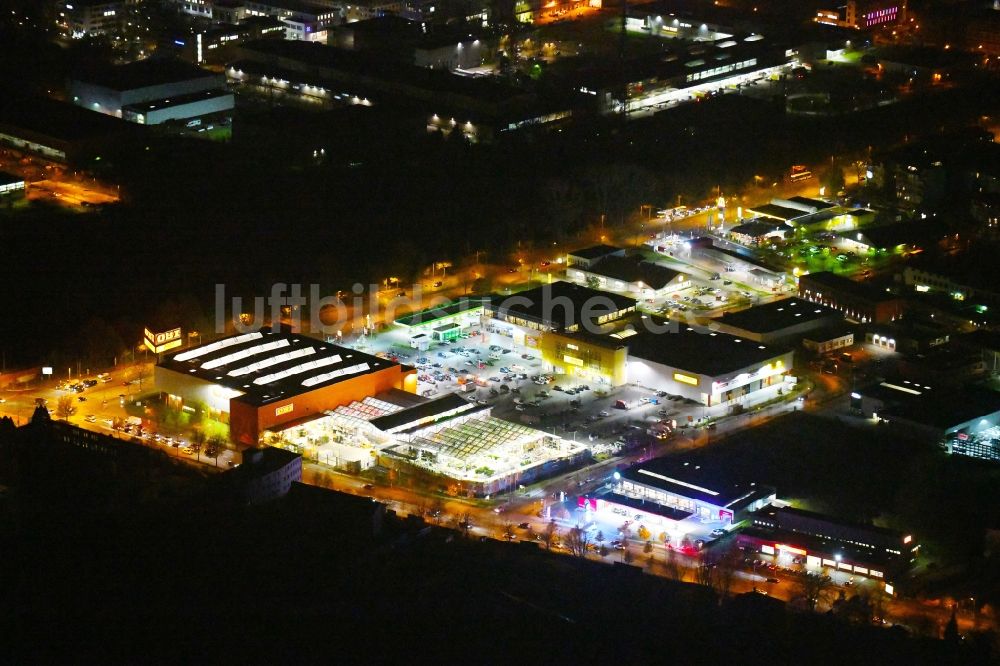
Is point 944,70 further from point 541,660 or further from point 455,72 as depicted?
point 541,660

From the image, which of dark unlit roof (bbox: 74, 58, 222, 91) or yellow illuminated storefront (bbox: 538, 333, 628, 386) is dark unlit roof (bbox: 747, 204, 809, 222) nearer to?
yellow illuminated storefront (bbox: 538, 333, 628, 386)

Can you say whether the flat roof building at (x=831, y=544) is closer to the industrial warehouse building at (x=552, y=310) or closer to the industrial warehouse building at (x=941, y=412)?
the industrial warehouse building at (x=941, y=412)

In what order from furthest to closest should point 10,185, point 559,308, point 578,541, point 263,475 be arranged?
point 10,185
point 559,308
point 263,475
point 578,541

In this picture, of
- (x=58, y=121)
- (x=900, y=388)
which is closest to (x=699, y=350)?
(x=900, y=388)

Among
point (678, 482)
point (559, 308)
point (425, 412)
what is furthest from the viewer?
point (559, 308)

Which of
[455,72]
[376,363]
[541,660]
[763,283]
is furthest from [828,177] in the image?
[541,660]

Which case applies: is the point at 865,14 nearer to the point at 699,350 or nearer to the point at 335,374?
the point at 699,350
